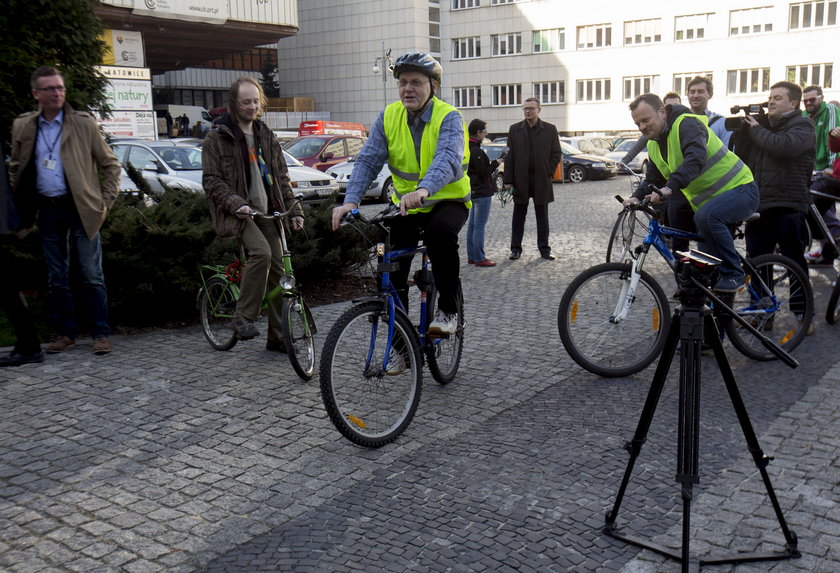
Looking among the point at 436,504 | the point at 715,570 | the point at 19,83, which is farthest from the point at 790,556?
the point at 19,83

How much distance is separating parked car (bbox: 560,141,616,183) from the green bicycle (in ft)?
82.1

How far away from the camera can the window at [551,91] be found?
66.7 m

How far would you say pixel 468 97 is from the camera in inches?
2815

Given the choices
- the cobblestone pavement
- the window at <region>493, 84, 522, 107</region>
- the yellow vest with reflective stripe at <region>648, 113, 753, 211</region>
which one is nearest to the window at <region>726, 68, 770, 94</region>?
the window at <region>493, 84, 522, 107</region>

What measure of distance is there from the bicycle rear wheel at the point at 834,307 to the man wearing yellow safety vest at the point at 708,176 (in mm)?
1592

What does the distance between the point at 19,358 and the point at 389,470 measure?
3.30 m

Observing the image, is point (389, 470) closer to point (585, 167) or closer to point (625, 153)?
point (585, 167)

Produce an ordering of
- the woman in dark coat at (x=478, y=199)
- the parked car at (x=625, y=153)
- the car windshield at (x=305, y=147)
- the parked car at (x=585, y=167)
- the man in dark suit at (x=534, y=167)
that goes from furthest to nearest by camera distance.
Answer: the parked car at (x=625, y=153) < the parked car at (x=585, y=167) < the car windshield at (x=305, y=147) < the man in dark suit at (x=534, y=167) < the woman in dark coat at (x=478, y=199)

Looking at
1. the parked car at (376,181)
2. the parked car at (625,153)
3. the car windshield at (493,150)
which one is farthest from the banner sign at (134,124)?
the parked car at (625,153)

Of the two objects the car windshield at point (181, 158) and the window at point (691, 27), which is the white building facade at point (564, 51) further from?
the car windshield at point (181, 158)

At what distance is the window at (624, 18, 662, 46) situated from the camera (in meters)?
61.4

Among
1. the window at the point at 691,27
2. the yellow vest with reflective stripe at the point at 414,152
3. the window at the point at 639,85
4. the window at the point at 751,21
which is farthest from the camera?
the window at the point at 639,85

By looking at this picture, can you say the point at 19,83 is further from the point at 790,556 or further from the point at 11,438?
the point at 790,556

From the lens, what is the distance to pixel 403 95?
15.8 ft
